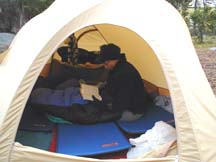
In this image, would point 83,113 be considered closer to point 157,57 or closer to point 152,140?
point 152,140

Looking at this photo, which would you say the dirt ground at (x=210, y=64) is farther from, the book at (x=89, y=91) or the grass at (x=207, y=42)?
the book at (x=89, y=91)

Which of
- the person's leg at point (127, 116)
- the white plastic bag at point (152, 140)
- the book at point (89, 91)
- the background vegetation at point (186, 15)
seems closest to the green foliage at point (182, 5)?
the background vegetation at point (186, 15)

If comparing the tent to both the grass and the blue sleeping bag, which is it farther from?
the grass

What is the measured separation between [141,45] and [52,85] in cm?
115

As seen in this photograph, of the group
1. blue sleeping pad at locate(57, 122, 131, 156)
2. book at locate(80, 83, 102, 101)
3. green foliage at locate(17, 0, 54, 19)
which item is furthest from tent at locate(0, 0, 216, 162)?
green foliage at locate(17, 0, 54, 19)

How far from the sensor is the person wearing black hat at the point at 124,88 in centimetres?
355

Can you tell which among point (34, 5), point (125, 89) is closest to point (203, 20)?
point (34, 5)

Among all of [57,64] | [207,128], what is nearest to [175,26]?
[207,128]

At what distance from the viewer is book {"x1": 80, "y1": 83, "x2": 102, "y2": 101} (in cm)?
375

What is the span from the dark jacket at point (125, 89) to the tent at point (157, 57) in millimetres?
644

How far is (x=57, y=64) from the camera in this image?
485cm

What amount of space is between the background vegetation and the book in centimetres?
773

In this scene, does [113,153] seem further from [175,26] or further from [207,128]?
A: [175,26]

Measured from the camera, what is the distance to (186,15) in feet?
42.4
